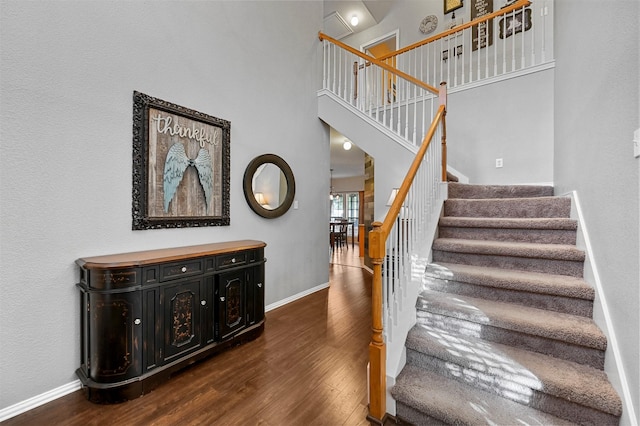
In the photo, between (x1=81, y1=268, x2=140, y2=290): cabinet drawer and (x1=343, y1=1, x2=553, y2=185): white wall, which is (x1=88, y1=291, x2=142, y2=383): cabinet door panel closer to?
(x1=81, y1=268, x2=140, y2=290): cabinet drawer

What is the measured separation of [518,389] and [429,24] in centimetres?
582

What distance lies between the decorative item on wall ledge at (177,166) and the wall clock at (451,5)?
462cm

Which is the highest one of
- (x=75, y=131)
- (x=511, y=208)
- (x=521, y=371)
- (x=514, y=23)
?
(x=514, y=23)

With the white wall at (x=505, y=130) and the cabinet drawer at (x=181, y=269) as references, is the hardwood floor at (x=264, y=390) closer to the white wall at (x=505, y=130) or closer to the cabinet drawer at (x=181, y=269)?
the cabinet drawer at (x=181, y=269)

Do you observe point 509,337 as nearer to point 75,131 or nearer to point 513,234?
point 513,234

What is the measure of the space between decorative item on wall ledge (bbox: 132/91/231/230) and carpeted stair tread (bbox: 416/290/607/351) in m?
2.11

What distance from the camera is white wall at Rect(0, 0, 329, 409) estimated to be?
5.45 feet

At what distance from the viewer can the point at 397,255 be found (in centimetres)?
195

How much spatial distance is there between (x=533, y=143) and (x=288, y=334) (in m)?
3.77

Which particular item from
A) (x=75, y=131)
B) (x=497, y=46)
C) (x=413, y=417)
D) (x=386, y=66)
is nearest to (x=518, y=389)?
(x=413, y=417)

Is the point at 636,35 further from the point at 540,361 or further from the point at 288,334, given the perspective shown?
the point at 288,334

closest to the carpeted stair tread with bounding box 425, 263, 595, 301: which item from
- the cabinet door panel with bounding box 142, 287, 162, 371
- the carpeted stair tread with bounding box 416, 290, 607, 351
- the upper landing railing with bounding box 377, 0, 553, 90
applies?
the carpeted stair tread with bounding box 416, 290, 607, 351

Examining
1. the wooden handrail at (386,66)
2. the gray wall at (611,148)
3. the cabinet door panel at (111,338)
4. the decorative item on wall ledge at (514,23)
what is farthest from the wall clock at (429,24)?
the cabinet door panel at (111,338)

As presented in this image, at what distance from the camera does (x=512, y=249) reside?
Result: 205cm
